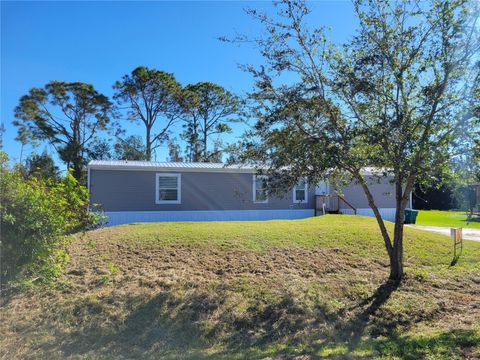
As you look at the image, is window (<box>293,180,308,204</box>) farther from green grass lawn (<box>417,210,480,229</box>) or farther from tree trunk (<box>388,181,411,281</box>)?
tree trunk (<box>388,181,411,281</box>)

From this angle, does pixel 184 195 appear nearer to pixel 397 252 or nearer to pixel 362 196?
pixel 362 196

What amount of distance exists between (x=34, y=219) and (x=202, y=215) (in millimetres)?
12099

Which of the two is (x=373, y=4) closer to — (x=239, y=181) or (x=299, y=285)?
(x=299, y=285)

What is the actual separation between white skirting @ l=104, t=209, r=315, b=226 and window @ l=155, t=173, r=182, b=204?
0.52 meters

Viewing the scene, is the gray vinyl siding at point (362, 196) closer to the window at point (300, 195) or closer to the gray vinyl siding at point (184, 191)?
the window at point (300, 195)

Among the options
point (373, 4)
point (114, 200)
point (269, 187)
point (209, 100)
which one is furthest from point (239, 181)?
point (209, 100)

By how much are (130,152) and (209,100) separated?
27.4 ft

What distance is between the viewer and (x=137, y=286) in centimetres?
692

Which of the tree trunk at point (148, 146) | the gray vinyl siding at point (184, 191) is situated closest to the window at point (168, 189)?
the gray vinyl siding at point (184, 191)

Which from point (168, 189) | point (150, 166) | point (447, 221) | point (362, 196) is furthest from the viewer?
point (447, 221)

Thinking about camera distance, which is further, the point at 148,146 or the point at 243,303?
the point at 148,146

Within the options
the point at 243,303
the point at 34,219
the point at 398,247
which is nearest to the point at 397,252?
the point at 398,247

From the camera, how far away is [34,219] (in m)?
5.00

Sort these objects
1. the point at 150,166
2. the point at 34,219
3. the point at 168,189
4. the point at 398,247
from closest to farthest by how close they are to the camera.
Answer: the point at 34,219
the point at 398,247
the point at 150,166
the point at 168,189
